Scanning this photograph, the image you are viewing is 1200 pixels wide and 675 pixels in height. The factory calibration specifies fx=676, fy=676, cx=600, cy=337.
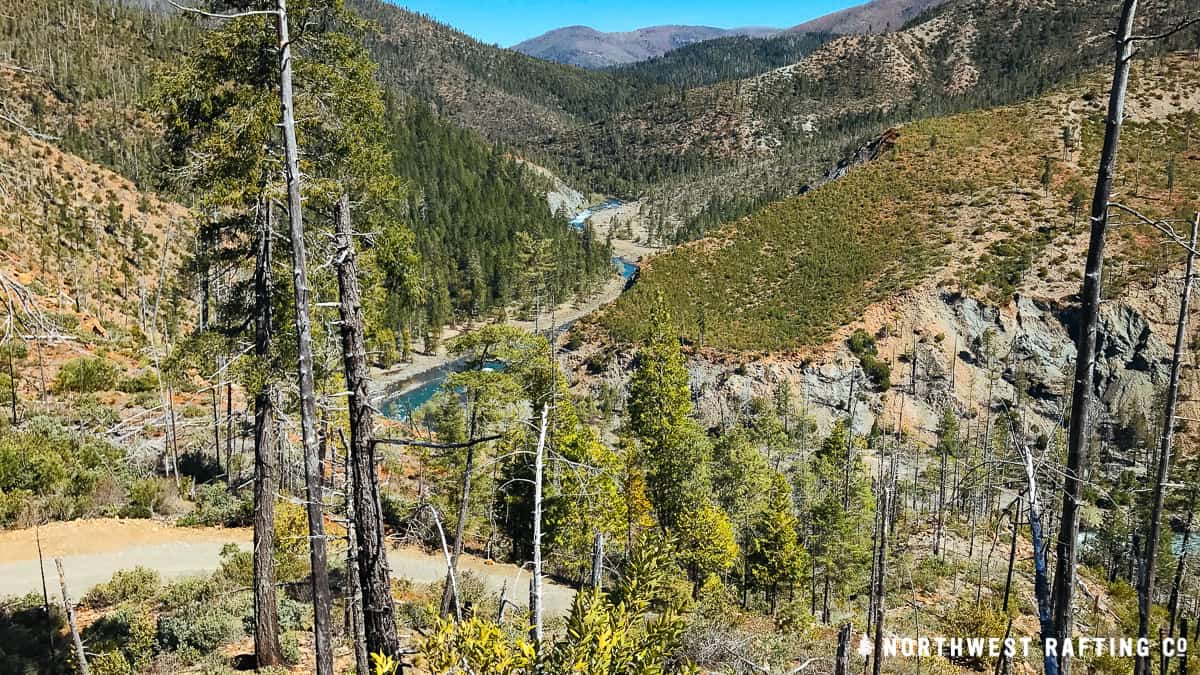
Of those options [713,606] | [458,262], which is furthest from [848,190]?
[713,606]

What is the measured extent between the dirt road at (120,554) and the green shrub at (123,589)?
2.90ft

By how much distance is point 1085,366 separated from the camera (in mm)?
6113

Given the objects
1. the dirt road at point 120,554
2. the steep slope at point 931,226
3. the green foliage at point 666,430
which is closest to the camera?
the dirt road at point 120,554

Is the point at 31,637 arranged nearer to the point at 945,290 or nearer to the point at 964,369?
the point at 945,290

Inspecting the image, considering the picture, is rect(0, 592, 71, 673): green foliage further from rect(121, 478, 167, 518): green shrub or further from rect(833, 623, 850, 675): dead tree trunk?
rect(833, 623, 850, 675): dead tree trunk

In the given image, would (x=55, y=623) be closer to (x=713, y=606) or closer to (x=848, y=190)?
(x=713, y=606)

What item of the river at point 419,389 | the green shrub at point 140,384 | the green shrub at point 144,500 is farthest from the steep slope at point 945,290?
the green shrub at point 144,500

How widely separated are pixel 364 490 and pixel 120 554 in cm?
1765

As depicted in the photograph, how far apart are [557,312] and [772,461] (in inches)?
1980

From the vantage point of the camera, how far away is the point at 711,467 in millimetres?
31922

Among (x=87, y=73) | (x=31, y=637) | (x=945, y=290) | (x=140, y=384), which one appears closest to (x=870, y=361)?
(x=945, y=290)

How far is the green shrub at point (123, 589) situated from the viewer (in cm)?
1570

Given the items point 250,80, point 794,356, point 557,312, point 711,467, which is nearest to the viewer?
point 250,80

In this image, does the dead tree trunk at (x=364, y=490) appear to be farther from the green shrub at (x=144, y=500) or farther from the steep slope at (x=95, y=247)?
the steep slope at (x=95, y=247)
